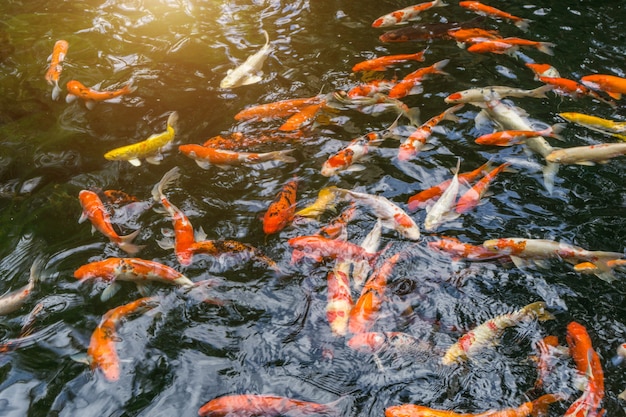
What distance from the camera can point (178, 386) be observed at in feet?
11.6

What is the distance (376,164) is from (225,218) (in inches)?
60.6

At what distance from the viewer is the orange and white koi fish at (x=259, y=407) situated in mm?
3189

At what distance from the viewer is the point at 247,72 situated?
253 inches

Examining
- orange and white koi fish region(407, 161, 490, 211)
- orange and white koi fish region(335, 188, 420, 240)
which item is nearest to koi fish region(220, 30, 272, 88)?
orange and white koi fish region(335, 188, 420, 240)

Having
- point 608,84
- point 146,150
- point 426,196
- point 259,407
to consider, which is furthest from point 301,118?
point 608,84

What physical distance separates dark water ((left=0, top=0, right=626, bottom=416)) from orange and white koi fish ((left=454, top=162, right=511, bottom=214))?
102 millimetres

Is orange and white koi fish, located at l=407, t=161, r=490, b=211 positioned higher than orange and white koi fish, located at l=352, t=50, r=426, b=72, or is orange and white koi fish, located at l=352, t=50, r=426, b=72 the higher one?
orange and white koi fish, located at l=352, t=50, r=426, b=72

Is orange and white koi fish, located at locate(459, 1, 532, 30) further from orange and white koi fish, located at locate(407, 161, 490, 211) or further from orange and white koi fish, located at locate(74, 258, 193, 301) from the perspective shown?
orange and white koi fish, located at locate(74, 258, 193, 301)

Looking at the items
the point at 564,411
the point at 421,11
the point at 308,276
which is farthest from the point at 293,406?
the point at 421,11

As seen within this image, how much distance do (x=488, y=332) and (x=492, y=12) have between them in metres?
5.23

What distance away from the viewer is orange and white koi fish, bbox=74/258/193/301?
4004 millimetres

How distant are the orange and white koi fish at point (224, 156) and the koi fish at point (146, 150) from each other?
309 mm

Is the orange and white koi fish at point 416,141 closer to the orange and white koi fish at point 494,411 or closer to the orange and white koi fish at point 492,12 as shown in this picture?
the orange and white koi fish at point 494,411

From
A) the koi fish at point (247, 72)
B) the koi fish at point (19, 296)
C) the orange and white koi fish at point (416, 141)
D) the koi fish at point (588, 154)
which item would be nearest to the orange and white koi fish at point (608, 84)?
the koi fish at point (588, 154)
